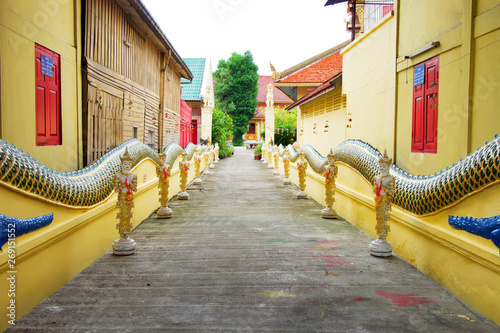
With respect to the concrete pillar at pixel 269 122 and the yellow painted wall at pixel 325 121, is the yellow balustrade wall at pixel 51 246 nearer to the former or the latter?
the yellow painted wall at pixel 325 121

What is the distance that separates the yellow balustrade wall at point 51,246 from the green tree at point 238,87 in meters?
33.5

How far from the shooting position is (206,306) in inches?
132

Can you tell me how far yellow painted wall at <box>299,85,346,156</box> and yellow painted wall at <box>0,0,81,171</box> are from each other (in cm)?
695

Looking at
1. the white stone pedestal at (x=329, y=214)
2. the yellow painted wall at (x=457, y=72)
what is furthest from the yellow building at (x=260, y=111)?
the yellow painted wall at (x=457, y=72)

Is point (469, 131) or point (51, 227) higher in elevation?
point (469, 131)

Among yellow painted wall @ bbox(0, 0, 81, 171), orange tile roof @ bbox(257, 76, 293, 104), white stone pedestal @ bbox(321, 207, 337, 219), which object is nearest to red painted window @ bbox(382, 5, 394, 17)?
white stone pedestal @ bbox(321, 207, 337, 219)

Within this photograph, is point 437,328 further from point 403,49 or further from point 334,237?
point 403,49

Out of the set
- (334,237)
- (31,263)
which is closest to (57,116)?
(31,263)

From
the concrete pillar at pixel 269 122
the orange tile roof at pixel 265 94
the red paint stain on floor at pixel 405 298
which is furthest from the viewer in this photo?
the orange tile roof at pixel 265 94

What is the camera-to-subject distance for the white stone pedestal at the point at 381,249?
4.74 metres

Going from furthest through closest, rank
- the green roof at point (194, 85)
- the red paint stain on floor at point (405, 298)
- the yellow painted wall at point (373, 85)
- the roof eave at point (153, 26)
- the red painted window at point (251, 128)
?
the red painted window at point (251, 128)
the green roof at point (194, 85)
the roof eave at point (153, 26)
the yellow painted wall at point (373, 85)
the red paint stain on floor at point (405, 298)

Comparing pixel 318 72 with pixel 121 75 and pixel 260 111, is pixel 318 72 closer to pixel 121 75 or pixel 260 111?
pixel 121 75

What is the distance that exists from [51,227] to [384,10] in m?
8.12

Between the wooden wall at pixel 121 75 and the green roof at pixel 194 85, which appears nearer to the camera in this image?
the wooden wall at pixel 121 75
